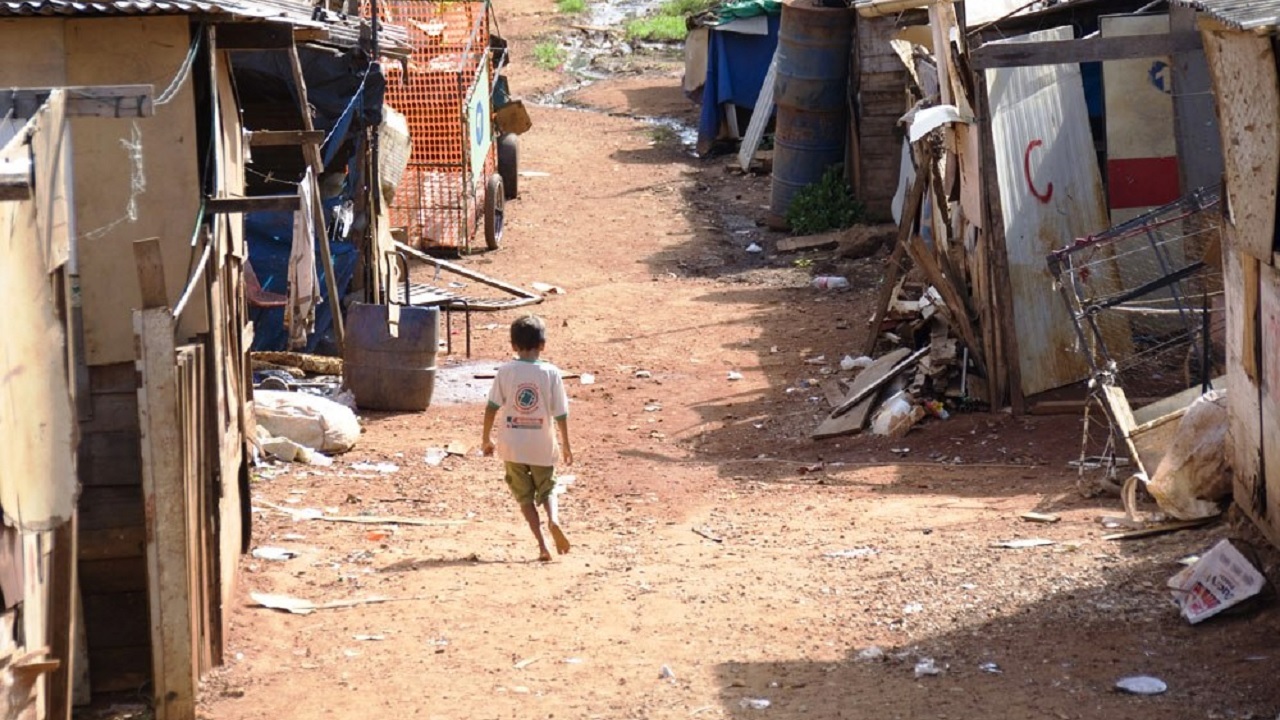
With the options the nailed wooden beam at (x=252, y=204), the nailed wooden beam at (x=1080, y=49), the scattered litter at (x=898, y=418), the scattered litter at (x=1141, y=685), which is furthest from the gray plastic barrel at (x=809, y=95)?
the scattered litter at (x=1141, y=685)

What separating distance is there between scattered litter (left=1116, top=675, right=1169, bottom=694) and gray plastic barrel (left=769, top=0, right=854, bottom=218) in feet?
43.0

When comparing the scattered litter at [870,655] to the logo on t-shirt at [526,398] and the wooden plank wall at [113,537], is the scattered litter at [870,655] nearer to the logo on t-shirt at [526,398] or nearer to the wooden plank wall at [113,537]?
the logo on t-shirt at [526,398]

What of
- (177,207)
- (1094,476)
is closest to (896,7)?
(1094,476)

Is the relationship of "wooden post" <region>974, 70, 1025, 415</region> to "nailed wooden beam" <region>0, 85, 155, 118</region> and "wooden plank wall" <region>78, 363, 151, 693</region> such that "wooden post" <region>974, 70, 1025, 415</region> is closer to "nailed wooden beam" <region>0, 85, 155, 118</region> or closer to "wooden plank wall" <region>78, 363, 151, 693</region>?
"wooden plank wall" <region>78, 363, 151, 693</region>

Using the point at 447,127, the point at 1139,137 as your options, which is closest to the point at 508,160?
the point at 447,127

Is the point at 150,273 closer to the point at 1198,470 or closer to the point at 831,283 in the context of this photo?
the point at 1198,470

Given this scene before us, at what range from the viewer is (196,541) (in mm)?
5785

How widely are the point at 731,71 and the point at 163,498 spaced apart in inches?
747

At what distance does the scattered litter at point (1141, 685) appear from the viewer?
18.0ft

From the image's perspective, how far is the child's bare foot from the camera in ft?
25.7

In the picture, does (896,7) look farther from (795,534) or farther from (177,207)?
(177,207)

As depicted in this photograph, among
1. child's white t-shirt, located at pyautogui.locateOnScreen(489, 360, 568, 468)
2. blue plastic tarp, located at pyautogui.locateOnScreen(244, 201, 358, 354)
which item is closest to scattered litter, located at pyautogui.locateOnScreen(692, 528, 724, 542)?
child's white t-shirt, located at pyautogui.locateOnScreen(489, 360, 568, 468)

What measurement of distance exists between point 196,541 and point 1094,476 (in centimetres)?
506

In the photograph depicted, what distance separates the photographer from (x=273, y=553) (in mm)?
7957
